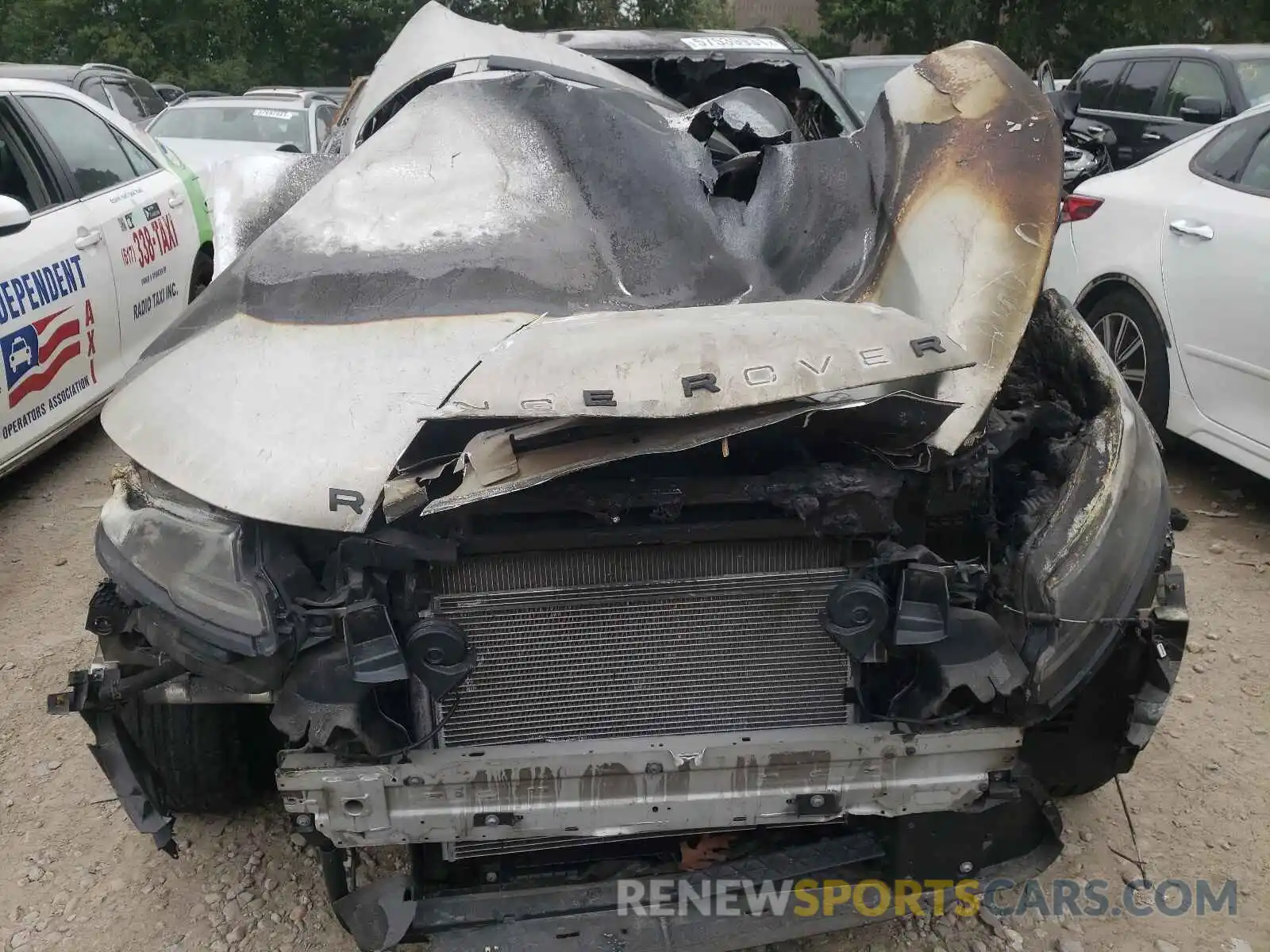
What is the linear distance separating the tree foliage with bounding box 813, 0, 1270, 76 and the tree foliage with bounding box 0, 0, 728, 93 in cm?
594

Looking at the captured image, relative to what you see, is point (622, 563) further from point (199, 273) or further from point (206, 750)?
point (199, 273)

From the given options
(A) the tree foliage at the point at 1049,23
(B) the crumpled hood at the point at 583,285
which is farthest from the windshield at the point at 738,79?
(A) the tree foliage at the point at 1049,23

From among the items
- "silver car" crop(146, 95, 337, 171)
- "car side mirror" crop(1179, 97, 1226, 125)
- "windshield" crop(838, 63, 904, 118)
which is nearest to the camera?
"car side mirror" crop(1179, 97, 1226, 125)

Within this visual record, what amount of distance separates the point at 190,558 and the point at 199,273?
4.34 m

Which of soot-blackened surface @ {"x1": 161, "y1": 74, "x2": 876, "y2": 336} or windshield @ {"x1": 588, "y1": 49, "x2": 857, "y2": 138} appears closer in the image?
soot-blackened surface @ {"x1": 161, "y1": 74, "x2": 876, "y2": 336}

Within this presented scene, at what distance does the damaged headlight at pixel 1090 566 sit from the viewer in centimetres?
180

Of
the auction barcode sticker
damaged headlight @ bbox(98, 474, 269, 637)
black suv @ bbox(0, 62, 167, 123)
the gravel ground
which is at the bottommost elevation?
black suv @ bbox(0, 62, 167, 123)

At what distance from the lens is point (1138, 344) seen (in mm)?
4371

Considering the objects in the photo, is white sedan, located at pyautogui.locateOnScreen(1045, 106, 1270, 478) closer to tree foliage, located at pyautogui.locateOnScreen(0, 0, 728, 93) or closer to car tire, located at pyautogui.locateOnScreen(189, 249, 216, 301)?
car tire, located at pyautogui.locateOnScreen(189, 249, 216, 301)

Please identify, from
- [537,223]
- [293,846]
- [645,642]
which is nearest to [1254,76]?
[537,223]

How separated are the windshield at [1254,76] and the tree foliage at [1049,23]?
40.4 ft

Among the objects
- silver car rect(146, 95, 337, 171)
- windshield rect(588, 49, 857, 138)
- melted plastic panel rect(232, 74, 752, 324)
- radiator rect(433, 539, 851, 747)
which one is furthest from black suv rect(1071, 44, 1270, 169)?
silver car rect(146, 95, 337, 171)

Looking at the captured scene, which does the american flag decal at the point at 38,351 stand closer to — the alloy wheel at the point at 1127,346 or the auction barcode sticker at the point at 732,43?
the auction barcode sticker at the point at 732,43

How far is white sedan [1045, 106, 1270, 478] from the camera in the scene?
3.78m
